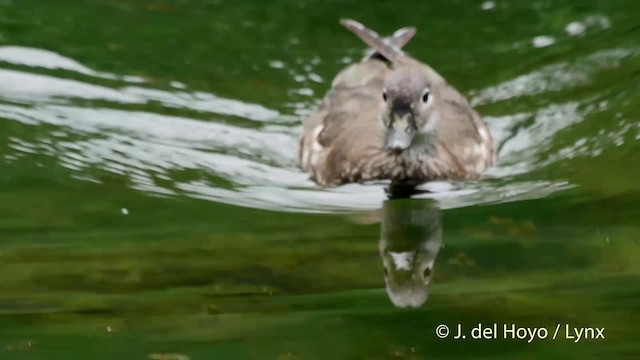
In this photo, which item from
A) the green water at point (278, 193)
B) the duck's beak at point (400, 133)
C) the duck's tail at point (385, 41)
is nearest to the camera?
the green water at point (278, 193)

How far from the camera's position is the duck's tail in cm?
931

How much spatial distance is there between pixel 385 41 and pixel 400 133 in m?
1.73

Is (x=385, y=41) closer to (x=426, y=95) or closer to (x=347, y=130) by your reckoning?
(x=347, y=130)

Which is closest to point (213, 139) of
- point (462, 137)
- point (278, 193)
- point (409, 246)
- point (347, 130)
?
point (347, 130)

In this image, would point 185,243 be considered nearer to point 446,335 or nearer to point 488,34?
point 446,335

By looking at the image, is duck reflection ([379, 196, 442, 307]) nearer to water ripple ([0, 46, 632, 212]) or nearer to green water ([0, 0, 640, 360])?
green water ([0, 0, 640, 360])

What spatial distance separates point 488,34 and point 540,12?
0.50m

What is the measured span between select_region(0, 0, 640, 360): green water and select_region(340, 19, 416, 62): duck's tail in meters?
0.53

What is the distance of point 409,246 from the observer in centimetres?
705

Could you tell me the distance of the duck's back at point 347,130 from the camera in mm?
8195

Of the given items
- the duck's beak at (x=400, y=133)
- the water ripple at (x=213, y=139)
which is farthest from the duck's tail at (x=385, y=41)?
the duck's beak at (x=400, y=133)

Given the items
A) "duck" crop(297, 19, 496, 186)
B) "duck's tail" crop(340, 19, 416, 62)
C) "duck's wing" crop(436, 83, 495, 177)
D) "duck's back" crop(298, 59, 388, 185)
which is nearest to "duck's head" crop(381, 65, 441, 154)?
"duck" crop(297, 19, 496, 186)

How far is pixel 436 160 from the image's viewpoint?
8.22m

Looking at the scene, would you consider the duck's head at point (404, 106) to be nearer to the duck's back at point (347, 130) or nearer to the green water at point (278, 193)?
the duck's back at point (347, 130)
